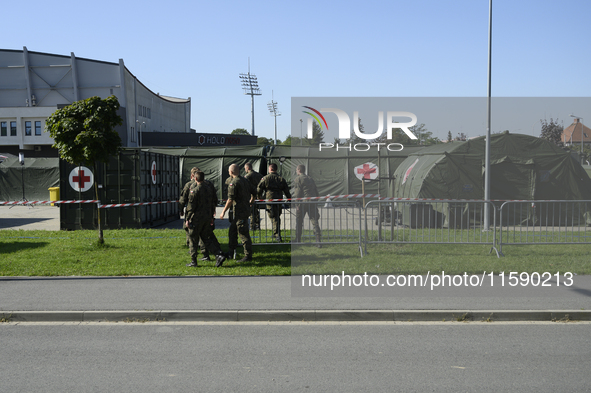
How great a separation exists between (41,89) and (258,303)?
185ft

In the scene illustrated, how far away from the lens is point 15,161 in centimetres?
2833

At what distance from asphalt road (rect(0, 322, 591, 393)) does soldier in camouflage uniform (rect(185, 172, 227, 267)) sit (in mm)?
3043

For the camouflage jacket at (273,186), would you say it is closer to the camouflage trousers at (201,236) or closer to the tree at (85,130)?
the camouflage trousers at (201,236)

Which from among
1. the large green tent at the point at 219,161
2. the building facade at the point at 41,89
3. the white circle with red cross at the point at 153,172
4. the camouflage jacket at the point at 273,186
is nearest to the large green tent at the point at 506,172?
the camouflage jacket at the point at 273,186

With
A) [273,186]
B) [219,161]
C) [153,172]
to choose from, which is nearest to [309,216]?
[273,186]

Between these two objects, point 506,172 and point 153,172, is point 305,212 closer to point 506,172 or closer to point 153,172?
point 153,172

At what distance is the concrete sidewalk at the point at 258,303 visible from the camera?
20.6 ft

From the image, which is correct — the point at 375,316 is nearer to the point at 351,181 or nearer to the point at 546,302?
the point at 546,302

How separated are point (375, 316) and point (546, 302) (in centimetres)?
235

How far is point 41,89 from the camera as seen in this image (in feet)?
179

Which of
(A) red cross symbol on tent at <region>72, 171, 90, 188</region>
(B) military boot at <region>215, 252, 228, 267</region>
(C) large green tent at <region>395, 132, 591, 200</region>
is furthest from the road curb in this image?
(C) large green tent at <region>395, 132, 591, 200</region>

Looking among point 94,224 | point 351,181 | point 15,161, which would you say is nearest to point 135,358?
point 94,224

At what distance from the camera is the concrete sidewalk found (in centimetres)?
629

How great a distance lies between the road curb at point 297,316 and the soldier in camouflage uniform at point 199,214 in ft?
9.22
